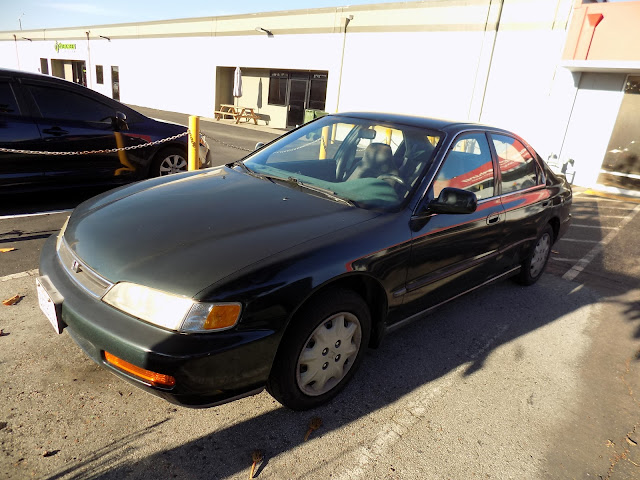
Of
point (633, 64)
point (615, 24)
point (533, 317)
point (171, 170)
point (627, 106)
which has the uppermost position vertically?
point (615, 24)

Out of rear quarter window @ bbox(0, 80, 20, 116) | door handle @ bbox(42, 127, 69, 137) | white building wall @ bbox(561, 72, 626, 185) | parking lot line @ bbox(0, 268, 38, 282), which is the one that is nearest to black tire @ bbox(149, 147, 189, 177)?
door handle @ bbox(42, 127, 69, 137)

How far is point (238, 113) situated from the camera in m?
23.3

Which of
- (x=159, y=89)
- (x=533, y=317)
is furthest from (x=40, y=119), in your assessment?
(x=159, y=89)

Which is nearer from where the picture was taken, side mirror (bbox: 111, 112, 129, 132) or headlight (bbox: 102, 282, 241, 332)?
headlight (bbox: 102, 282, 241, 332)

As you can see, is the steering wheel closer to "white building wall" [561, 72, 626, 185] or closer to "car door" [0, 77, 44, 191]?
"car door" [0, 77, 44, 191]

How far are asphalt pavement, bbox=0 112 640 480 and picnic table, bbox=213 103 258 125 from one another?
67.2 ft

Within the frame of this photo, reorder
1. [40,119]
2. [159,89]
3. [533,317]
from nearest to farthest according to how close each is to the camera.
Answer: [533,317]
[40,119]
[159,89]

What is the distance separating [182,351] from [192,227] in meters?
0.78

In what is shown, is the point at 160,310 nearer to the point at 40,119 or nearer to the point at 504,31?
the point at 40,119

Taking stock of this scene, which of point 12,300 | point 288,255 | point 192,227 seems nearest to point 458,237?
point 288,255

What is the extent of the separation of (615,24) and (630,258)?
7410 mm

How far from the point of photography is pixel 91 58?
34.8 meters

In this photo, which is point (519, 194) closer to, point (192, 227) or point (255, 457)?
point (192, 227)

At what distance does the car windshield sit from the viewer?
2.99 meters
